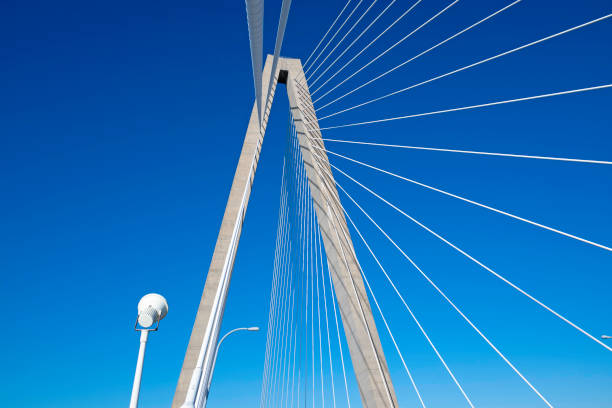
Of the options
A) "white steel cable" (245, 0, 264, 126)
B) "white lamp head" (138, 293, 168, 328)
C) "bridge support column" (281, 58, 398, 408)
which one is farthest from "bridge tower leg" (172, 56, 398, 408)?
"white steel cable" (245, 0, 264, 126)

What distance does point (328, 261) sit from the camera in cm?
820

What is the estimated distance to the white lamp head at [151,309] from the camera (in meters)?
3.82

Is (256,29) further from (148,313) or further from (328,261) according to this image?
(328,261)

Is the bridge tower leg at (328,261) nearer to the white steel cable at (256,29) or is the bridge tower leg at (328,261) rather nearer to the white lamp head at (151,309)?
the white lamp head at (151,309)

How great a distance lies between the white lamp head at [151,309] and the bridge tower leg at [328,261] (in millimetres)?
1814

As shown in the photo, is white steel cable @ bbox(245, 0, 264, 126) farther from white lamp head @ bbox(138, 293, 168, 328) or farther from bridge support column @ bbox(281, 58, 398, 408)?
bridge support column @ bbox(281, 58, 398, 408)

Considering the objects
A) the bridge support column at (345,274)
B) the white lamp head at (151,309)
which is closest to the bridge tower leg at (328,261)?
the bridge support column at (345,274)

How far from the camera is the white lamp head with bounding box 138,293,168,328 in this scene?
3822 millimetres

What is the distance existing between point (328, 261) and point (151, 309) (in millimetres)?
4656

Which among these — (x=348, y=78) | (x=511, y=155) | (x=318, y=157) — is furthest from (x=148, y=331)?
(x=348, y=78)

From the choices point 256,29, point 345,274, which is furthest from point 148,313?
point 345,274

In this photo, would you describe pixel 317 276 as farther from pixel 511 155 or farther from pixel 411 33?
pixel 511 155

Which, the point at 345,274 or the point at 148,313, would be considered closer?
the point at 148,313

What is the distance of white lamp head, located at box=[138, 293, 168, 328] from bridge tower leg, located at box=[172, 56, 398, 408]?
1814mm
